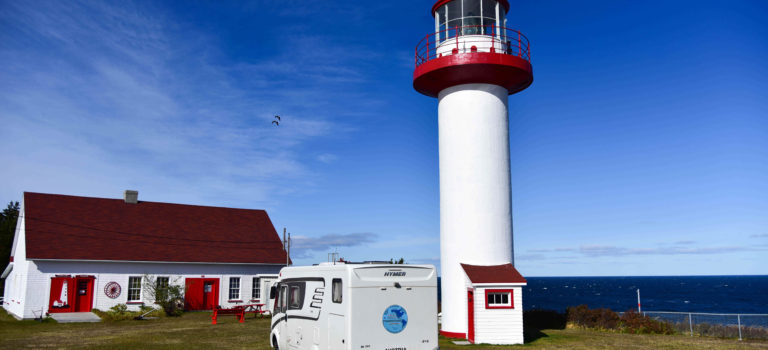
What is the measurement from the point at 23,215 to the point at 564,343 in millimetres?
29334

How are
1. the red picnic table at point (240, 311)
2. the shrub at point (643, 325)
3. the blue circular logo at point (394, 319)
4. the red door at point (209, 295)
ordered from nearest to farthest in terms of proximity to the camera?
the blue circular logo at point (394, 319), the shrub at point (643, 325), the red picnic table at point (240, 311), the red door at point (209, 295)

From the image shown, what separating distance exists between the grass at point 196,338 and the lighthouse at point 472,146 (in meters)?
2.43

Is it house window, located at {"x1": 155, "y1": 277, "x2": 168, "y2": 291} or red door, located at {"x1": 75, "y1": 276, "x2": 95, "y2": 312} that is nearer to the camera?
red door, located at {"x1": 75, "y1": 276, "x2": 95, "y2": 312}

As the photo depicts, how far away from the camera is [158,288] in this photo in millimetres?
30594

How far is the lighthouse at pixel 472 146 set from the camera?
2095 cm

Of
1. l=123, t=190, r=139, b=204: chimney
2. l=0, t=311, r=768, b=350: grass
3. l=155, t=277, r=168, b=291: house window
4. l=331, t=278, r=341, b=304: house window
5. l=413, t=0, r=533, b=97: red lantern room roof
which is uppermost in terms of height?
l=413, t=0, r=533, b=97: red lantern room roof

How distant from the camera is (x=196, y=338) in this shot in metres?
20.8

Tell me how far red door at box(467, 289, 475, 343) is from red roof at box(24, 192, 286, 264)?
1795cm

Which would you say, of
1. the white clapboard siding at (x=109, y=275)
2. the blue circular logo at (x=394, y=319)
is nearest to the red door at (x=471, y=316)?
the blue circular logo at (x=394, y=319)

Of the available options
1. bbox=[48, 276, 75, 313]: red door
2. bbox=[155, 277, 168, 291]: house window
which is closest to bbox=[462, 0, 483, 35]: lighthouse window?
bbox=[155, 277, 168, 291]: house window

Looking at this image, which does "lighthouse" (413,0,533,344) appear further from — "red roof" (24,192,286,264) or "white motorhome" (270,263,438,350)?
"red roof" (24,192,286,264)

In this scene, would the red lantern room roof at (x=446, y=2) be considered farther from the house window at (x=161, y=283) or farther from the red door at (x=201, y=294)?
the house window at (x=161, y=283)

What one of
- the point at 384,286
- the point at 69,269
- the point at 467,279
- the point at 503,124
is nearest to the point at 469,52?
the point at 503,124

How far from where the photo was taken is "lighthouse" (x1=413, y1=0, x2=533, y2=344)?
20953 millimetres
